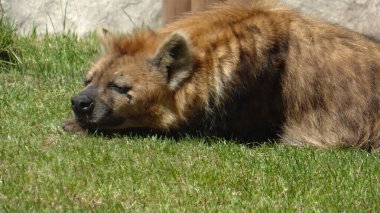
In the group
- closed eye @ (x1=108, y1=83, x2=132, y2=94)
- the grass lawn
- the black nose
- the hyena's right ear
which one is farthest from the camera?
the hyena's right ear

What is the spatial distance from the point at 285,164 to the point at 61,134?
1563 mm

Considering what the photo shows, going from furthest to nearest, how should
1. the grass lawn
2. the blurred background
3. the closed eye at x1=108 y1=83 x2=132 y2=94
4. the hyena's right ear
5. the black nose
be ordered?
the blurred background → the hyena's right ear → the closed eye at x1=108 y1=83 x2=132 y2=94 → the black nose → the grass lawn

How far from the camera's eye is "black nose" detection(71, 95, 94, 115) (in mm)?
6531

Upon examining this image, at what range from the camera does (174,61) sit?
6.66 m

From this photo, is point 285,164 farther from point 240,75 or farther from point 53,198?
point 53,198

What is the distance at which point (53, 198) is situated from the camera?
17.1ft

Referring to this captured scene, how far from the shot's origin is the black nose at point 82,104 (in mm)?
6531

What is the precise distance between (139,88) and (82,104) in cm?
40

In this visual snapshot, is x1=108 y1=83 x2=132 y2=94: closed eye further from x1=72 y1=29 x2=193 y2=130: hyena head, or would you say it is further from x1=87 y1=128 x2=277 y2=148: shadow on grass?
x1=87 y1=128 x2=277 y2=148: shadow on grass

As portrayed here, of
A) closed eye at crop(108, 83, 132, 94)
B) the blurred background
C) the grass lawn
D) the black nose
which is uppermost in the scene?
closed eye at crop(108, 83, 132, 94)

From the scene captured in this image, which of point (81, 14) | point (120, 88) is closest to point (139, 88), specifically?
point (120, 88)

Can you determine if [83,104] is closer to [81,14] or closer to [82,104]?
[82,104]

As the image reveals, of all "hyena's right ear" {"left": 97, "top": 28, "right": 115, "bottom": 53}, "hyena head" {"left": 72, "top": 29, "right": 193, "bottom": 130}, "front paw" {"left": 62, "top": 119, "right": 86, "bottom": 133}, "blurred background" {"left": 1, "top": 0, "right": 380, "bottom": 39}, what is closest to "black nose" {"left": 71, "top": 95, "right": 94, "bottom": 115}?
"hyena head" {"left": 72, "top": 29, "right": 193, "bottom": 130}

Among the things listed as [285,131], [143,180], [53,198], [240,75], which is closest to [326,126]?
[285,131]
